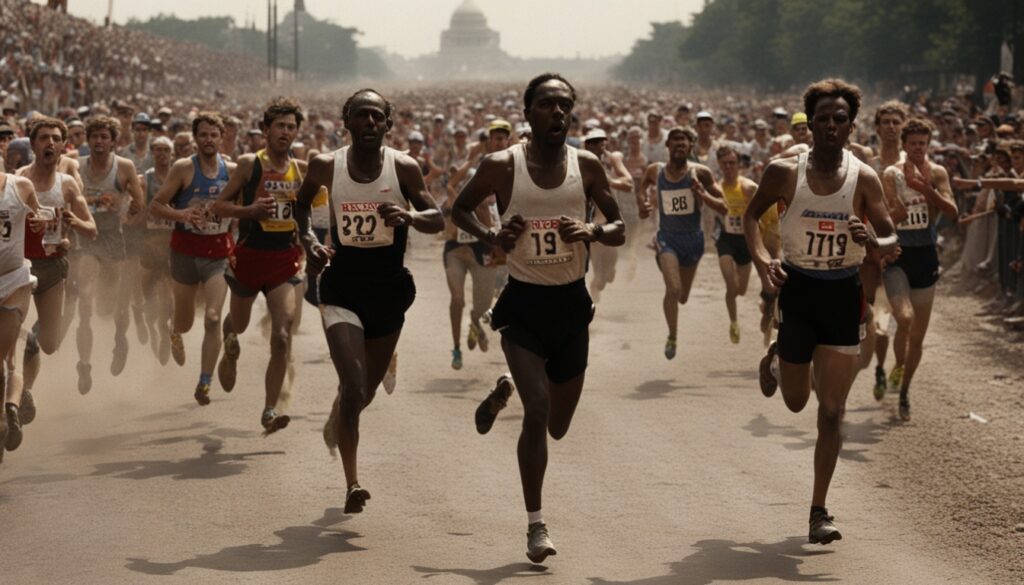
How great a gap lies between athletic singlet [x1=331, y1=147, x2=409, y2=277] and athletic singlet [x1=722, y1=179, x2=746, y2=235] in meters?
6.65

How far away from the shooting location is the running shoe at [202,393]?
11.8 meters

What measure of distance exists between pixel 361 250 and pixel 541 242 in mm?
1190

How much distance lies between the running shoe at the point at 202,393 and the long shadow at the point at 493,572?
4.42 metres

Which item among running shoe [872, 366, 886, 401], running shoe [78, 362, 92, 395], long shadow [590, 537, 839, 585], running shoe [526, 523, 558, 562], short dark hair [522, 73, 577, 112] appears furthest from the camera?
running shoe [78, 362, 92, 395]

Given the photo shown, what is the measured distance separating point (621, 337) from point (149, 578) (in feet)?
31.5

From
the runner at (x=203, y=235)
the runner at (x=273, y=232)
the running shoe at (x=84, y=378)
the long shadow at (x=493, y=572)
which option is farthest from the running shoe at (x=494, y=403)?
the running shoe at (x=84, y=378)

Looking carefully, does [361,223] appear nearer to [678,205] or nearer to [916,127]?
[916,127]

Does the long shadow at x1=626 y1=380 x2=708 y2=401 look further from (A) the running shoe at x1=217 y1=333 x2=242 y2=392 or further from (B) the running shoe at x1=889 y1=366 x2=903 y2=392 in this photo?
(A) the running shoe at x1=217 y1=333 x2=242 y2=392

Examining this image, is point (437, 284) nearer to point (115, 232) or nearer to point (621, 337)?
point (621, 337)

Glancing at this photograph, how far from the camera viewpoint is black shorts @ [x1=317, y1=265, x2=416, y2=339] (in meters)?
8.68

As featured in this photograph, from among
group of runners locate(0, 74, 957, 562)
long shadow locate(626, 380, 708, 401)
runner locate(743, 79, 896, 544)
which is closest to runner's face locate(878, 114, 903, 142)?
group of runners locate(0, 74, 957, 562)

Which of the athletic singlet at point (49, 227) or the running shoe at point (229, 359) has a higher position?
the athletic singlet at point (49, 227)

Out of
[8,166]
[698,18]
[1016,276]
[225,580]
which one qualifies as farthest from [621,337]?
[698,18]

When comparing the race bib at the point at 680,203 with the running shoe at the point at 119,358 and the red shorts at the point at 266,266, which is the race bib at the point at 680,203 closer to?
the running shoe at the point at 119,358
